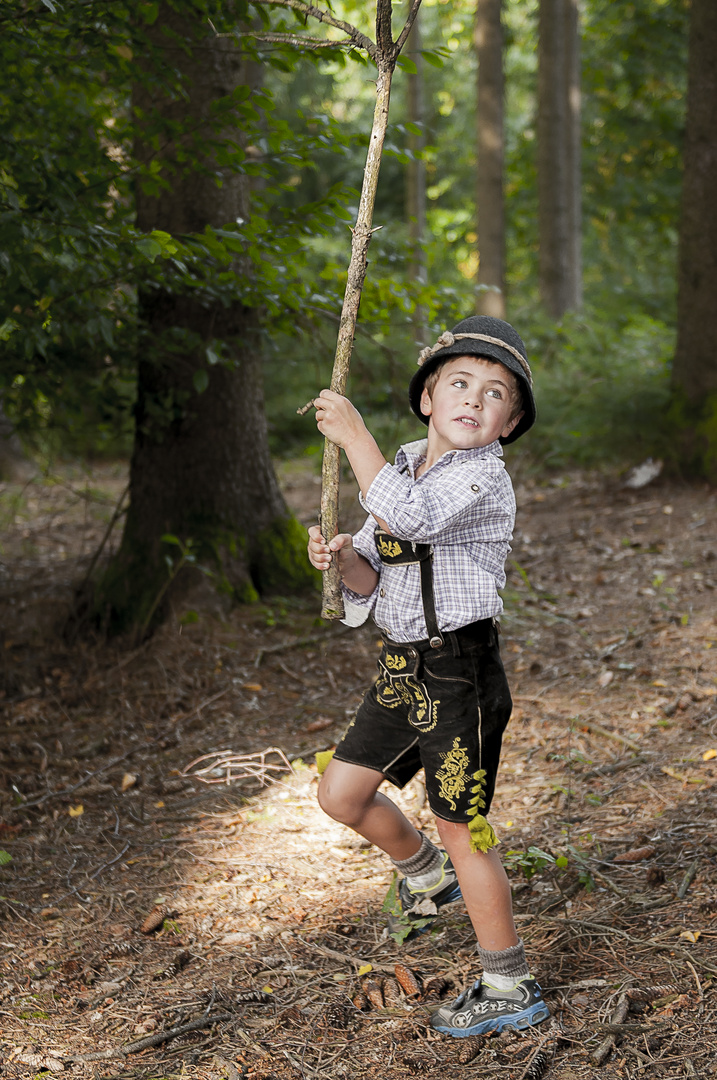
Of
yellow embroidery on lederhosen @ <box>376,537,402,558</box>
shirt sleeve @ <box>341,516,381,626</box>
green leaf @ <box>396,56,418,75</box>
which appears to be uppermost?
green leaf @ <box>396,56,418,75</box>

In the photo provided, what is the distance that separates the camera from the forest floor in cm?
226

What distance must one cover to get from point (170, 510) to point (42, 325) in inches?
65.2

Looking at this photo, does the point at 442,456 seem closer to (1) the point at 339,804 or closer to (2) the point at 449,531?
(2) the point at 449,531

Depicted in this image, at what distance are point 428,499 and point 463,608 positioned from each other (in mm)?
324

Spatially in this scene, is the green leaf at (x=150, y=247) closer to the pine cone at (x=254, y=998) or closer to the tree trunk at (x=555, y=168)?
the pine cone at (x=254, y=998)

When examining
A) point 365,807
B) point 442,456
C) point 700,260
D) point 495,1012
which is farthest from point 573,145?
point 495,1012

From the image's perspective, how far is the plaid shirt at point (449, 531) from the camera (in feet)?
7.06

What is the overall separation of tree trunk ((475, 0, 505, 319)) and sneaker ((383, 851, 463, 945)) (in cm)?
1065

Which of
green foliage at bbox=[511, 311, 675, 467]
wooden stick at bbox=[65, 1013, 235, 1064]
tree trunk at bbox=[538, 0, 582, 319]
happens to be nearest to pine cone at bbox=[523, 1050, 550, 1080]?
wooden stick at bbox=[65, 1013, 235, 1064]

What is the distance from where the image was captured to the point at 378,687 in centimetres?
256

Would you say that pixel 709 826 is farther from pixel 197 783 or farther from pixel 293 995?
pixel 197 783

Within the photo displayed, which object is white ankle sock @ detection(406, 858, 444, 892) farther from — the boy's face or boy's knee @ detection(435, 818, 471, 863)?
the boy's face

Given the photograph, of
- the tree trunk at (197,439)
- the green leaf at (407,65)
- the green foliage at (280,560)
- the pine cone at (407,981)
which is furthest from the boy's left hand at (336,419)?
the green foliage at (280,560)

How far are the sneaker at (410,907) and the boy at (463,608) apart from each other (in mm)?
393
